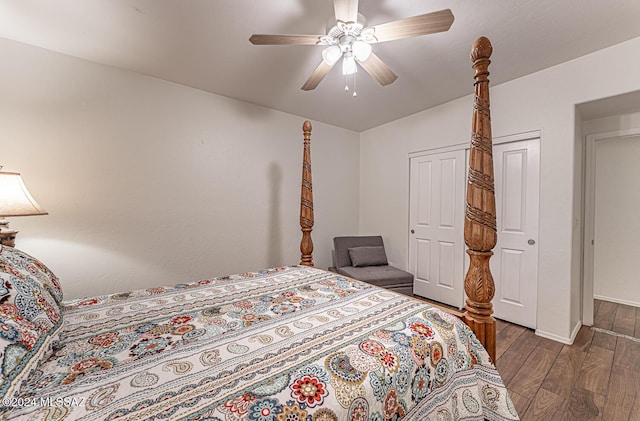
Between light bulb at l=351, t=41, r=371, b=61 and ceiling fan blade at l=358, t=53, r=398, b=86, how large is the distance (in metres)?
0.09

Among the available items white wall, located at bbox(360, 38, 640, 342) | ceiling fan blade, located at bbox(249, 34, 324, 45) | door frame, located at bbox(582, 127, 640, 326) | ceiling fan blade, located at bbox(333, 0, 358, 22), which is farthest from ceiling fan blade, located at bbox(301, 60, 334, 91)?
door frame, located at bbox(582, 127, 640, 326)

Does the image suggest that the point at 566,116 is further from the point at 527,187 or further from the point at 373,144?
the point at 373,144

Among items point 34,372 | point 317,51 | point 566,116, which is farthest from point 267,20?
point 566,116

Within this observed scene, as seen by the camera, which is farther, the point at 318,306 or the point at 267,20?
the point at 267,20

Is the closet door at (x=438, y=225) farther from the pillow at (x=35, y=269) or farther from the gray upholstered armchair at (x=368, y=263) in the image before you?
the pillow at (x=35, y=269)

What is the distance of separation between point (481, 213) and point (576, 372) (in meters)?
1.76

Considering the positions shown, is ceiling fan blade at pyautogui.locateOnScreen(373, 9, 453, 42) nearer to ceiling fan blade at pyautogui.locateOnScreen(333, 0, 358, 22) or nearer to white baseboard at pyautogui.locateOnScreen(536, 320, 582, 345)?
ceiling fan blade at pyautogui.locateOnScreen(333, 0, 358, 22)

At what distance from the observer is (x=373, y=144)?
13.0 ft

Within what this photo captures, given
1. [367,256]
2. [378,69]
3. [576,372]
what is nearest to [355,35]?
[378,69]

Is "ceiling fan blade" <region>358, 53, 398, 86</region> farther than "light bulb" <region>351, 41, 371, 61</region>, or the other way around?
"ceiling fan blade" <region>358, 53, 398, 86</region>

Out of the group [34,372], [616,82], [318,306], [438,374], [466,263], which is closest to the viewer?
[34,372]

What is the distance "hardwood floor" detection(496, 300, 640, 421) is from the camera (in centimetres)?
158

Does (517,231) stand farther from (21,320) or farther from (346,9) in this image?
(21,320)

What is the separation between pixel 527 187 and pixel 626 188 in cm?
171
